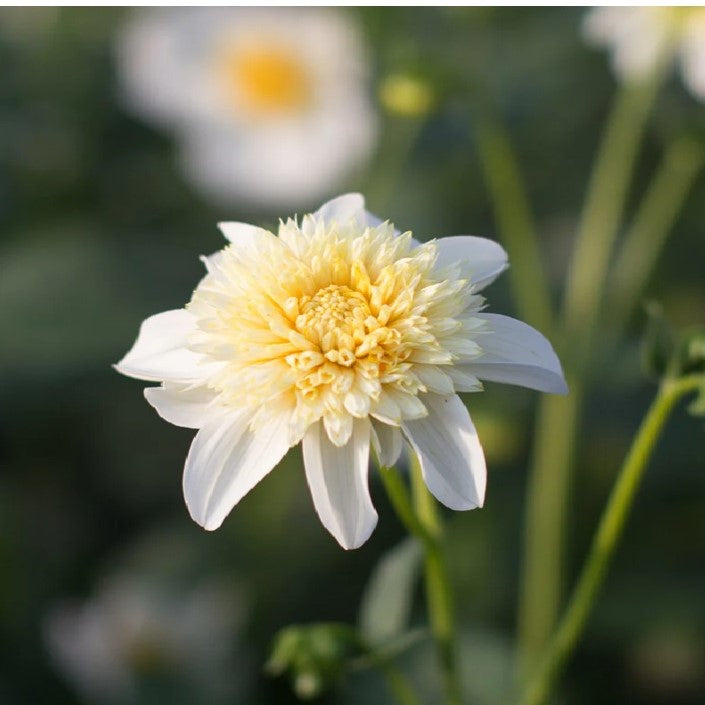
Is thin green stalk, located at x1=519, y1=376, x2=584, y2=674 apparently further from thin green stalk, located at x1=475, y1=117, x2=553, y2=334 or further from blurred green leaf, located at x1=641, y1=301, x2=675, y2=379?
blurred green leaf, located at x1=641, y1=301, x2=675, y2=379

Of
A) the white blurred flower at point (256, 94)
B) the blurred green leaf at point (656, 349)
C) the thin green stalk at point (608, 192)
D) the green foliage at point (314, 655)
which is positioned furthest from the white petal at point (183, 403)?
the white blurred flower at point (256, 94)

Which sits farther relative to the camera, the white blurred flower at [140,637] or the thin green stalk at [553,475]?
the white blurred flower at [140,637]

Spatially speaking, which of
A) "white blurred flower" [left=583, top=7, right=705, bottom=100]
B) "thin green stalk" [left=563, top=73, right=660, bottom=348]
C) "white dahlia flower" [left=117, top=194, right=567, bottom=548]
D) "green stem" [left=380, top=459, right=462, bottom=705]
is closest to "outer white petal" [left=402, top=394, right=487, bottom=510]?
"white dahlia flower" [left=117, top=194, right=567, bottom=548]

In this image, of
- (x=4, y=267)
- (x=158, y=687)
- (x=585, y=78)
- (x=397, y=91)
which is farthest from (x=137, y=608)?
(x=585, y=78)

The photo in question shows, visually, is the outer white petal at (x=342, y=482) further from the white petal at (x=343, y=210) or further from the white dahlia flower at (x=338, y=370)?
the white petal at (x=343, y=210)

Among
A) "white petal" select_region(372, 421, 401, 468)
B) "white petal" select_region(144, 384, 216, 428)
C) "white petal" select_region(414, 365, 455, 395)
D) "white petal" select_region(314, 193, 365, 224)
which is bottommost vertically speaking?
"white petal" select_region(372, 421, 401, 468)

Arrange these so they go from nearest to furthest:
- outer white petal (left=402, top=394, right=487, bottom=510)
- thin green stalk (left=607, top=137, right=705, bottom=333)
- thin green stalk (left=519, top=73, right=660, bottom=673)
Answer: outer white petal (left=402, top=394, right=487, bottom=510) → thin green stalk (left=519, top=73, right=660, bottom=673) → thin green stalk (left=607, top=137, right=705, bottom=333)
